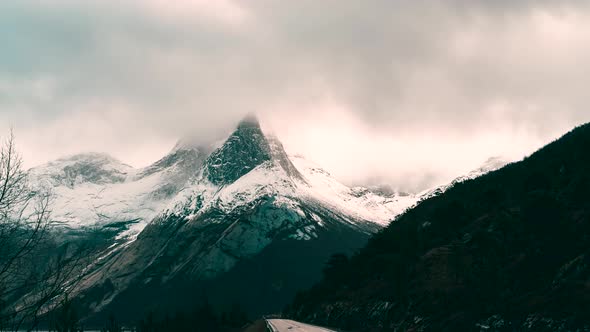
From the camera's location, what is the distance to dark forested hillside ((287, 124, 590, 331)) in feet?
352

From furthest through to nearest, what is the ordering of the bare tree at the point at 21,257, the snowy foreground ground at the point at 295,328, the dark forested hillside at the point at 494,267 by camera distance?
the snowy foreground ground at the point at 295,328 < the dark forested hillside at the point at 494,267 < the bare tree at the point at 21,257

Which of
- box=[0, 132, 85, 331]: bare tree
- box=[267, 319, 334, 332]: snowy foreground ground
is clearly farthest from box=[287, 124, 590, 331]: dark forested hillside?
box=[0, 132, 85, 331]: bare tree

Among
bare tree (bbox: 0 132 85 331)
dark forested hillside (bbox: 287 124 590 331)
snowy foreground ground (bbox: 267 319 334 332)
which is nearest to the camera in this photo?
bare tree (bbox: 0 132 85 331)

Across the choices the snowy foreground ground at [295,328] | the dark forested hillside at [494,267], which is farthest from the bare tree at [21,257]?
the snowy foreground ground at [295,328]

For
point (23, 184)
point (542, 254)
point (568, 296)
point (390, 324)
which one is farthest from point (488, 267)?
point (23, 184)

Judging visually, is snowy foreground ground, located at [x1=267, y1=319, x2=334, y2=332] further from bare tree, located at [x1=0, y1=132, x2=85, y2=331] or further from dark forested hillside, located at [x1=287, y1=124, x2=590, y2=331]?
bare tree, located at [x1=0, y1=132, x2=85, y2=331]

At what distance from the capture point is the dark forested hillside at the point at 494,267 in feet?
352

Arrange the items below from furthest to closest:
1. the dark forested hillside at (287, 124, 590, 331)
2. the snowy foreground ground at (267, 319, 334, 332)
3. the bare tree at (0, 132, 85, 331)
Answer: the snowy foreground ground at (267, 319, 334, 332)
the dark forested hillside at (287, 124, 590, 331)
the bare tree at (0, 132, 85, 331)

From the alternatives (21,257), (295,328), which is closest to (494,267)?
(295,328)

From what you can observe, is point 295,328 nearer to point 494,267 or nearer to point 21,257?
point 494,267

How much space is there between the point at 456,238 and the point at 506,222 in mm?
15440

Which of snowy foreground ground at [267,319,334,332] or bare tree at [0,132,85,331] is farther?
snowy foreground ground at [267,319,334,332]

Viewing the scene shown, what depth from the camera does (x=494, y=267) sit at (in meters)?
132

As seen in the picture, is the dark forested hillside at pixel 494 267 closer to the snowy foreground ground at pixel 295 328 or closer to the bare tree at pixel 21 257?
the snowy foreground ground at pixel 295 328
